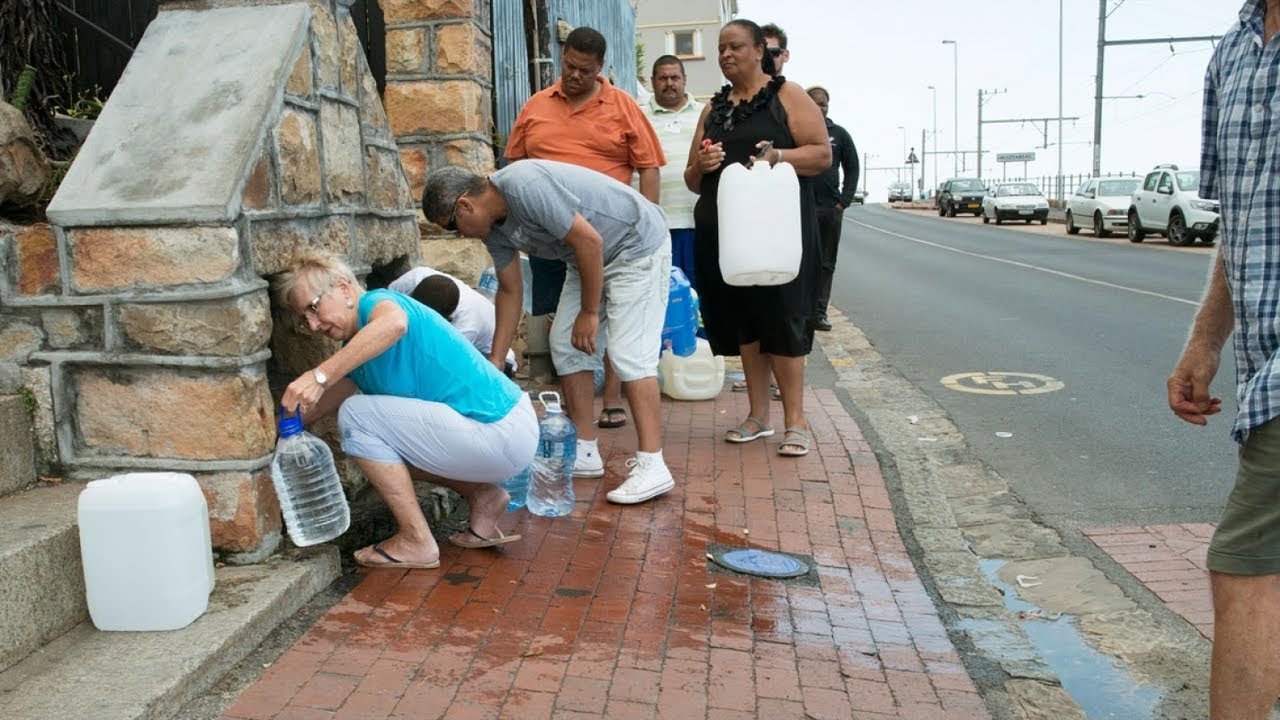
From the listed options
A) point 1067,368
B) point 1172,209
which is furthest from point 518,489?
point 1172,209

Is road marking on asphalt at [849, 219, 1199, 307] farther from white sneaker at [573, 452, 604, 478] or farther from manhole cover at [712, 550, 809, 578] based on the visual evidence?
manhole cover at [712, 550, 809, 578]

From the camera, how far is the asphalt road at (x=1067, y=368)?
219 inches

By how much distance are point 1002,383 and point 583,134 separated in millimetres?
4100

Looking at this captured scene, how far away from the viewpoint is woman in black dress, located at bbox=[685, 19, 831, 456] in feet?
17.3

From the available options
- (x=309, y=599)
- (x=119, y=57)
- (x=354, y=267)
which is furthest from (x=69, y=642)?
(x=119, y=57)

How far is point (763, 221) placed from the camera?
522cm

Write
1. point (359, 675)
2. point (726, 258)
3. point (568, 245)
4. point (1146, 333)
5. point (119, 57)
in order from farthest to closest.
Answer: point (1146, 333) → point (119, 57) → point (726, 258) → point (568, 245) → point (359, 675)

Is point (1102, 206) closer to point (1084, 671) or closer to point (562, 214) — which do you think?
point (562, 214)

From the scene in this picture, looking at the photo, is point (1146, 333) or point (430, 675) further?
point (1146, 333)

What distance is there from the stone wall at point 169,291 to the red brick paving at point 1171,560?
316cm

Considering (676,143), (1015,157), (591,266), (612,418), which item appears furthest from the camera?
(1015,157)

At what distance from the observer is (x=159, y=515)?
3.09m

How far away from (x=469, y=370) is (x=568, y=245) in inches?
34.8

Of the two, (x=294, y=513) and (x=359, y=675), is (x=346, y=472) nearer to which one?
(x=294, y=513)
